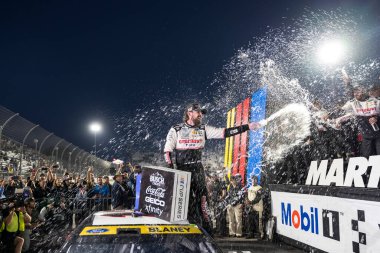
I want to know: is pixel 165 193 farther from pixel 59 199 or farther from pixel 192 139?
pixel 59 199

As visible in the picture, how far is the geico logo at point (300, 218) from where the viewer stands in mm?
7043

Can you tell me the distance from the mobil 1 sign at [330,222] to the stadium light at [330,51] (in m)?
3.75

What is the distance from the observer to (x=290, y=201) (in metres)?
8.12

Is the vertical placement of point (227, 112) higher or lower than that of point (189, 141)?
higher

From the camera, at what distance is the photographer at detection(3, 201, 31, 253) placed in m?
8.39

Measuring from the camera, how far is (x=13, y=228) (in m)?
8.42

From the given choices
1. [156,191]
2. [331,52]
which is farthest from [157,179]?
[331,52]

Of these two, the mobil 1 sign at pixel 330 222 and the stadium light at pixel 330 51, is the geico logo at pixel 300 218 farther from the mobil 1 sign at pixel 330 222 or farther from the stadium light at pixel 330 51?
the stadium light at pixel 330 51

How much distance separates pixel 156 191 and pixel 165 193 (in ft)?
0.52

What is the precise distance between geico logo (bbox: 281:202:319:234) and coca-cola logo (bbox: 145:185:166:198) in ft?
12.6

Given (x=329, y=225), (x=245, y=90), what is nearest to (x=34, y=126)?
(x=245, y=90)

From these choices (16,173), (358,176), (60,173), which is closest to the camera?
(358,176)

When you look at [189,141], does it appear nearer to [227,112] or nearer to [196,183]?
[196,183]

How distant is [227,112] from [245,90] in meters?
3.32
